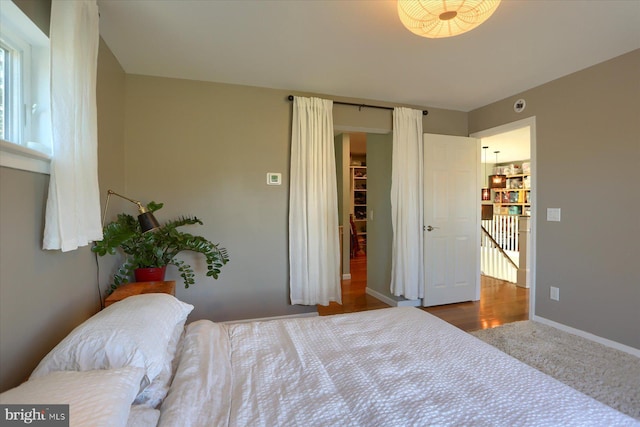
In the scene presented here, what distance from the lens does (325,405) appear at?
96cm

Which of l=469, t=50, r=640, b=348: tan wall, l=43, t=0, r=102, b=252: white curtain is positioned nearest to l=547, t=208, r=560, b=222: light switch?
l=469, t=50, r=640, b=348: tan wall

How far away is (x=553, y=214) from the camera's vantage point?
298cm

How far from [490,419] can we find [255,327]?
1147 mm

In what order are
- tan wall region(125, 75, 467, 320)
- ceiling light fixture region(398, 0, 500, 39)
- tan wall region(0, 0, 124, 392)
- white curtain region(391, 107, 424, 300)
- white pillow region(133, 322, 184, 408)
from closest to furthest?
white pillow region(133, 322, 184, 408)
tan wall region(0, 0, 124, 392)
ceiling light fixture region(398, 0, 500, 39)
tan wall region(125, 75, 467, 320)
white curtain region(391, 107, 424, 300)

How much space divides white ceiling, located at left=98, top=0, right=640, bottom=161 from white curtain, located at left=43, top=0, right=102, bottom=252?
47cm

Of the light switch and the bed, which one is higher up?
the light switch

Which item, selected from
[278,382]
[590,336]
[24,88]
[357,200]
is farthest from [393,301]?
[357,200]

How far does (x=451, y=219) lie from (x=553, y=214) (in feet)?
3.40

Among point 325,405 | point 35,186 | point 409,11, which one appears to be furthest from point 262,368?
point 409,11

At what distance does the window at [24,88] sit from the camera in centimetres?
130

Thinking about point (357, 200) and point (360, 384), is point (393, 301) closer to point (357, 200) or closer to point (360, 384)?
point (360, 384)

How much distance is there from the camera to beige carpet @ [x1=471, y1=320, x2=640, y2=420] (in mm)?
1896

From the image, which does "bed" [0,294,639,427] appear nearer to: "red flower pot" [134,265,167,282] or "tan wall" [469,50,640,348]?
"red flower pot" [134,265,167,282]

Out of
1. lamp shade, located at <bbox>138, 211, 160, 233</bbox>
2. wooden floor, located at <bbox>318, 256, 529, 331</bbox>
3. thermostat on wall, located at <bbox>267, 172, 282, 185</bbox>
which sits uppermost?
thermostat on wall, located at <bbox>267, 172, 282, 185</bbox>
